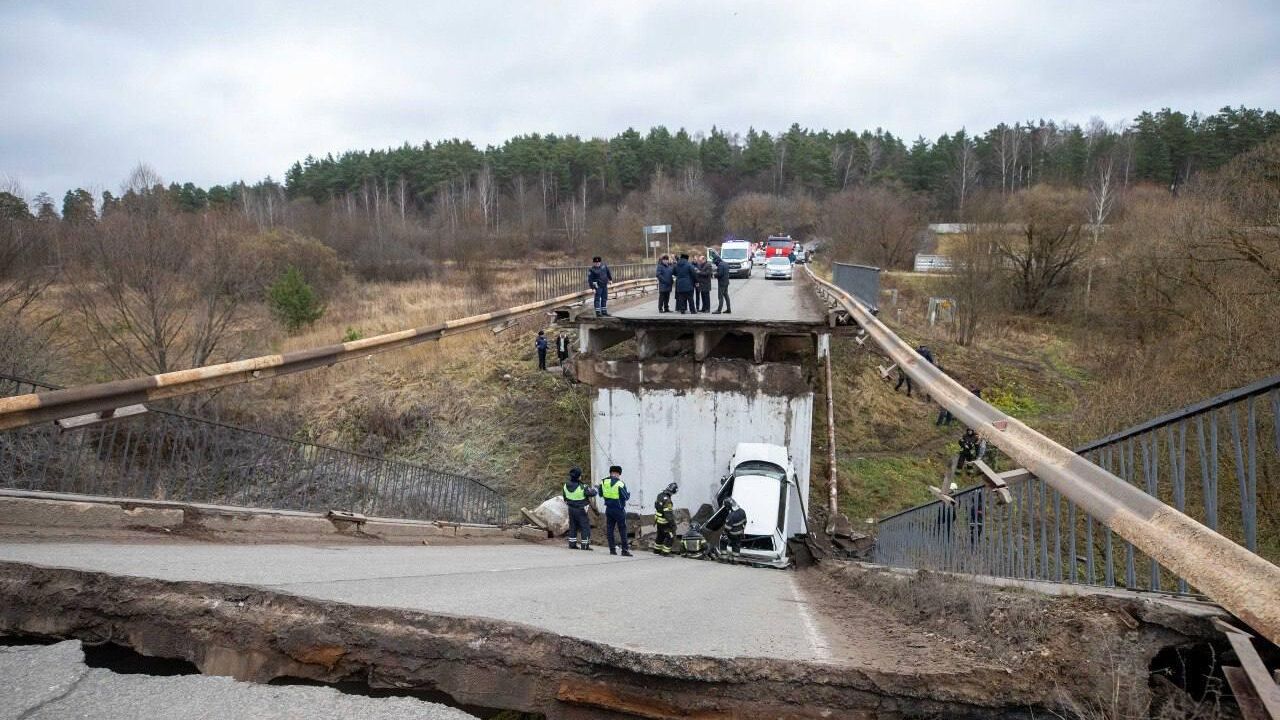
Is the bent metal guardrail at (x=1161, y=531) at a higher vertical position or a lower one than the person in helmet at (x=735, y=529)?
higher

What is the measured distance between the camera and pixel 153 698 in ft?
8.23

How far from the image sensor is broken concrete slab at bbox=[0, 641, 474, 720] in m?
2.41

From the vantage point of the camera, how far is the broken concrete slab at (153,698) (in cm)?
241

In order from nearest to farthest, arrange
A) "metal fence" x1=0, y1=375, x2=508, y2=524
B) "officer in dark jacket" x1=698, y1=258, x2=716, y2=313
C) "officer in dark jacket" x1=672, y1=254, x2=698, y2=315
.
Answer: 1. "metal fence" x1=0, y1=375, x2=508, y2=524
2. "officer in dark jacket" x1=672, y1=254, x2=698, y2=315
3. "officer in dark jacket" x1=698, y1=258, x2=716, y2=313

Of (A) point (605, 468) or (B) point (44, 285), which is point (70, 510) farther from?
(B) point (44, 285)

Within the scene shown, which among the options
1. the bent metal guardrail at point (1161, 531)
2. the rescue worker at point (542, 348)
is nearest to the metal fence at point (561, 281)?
the rescue worker at point (542, 348)

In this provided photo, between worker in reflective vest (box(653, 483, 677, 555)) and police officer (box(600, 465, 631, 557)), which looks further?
worker in reflective vest (box(653, 483, 677, 555))

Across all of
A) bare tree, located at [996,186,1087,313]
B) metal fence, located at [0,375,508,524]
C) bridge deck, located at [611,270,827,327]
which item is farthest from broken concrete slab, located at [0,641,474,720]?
bare tree, located at [996,186,1087,313]

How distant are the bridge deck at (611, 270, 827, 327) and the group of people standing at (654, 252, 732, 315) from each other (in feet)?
1.47

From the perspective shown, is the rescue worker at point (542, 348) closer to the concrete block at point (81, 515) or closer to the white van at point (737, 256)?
the concrete block at point (81, 515)

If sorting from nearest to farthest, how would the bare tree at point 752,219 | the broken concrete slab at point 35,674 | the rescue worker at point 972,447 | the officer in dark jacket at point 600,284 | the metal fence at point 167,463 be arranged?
the broken concrete slab at point 35,674
the metal fence at point 167,463
the rescue worker at point 972,447
the officer in dark jacket at point 600,284
the bare tree at point 752,219

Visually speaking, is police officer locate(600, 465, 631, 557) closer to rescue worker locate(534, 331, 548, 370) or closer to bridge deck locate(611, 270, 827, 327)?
bridge deck locate(611, 270, 827, 327)

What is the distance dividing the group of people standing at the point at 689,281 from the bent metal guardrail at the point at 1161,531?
1307 cm

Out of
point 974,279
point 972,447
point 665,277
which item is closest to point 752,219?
point 974,279
